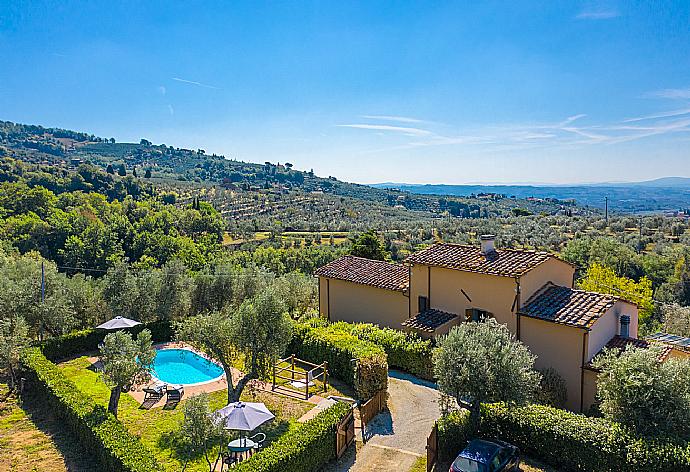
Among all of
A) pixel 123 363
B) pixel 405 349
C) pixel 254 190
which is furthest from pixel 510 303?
pixel 254 190

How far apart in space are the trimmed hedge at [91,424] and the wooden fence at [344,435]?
4.86 metres

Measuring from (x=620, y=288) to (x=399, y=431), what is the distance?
91.1 ft

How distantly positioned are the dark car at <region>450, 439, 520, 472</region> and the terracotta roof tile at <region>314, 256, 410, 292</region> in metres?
11.0

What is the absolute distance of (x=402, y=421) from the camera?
14.8m

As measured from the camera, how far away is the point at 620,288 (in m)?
33.3

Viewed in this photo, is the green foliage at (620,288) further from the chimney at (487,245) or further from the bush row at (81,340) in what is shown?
the bush row at (81,340)

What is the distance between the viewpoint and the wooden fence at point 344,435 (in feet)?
41.7

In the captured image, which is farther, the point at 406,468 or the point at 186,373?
the point at 186,373

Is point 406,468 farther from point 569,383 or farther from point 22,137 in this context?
point 22,137

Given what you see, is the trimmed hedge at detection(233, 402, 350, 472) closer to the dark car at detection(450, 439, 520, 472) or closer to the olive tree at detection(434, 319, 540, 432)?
the olive tree at detection(434, 319, 540, 432)

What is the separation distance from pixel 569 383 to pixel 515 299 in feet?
11.8

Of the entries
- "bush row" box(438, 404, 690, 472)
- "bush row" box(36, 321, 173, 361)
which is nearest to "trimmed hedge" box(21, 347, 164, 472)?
"bush row" box(36, 321, 173, 361)

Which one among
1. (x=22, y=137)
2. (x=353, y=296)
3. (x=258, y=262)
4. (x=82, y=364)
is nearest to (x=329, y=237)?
(x=258, y=262)

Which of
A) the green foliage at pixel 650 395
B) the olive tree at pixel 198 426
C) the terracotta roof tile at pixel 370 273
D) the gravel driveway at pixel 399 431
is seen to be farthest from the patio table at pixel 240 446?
the terracotta roof tile at pixel 370 273
